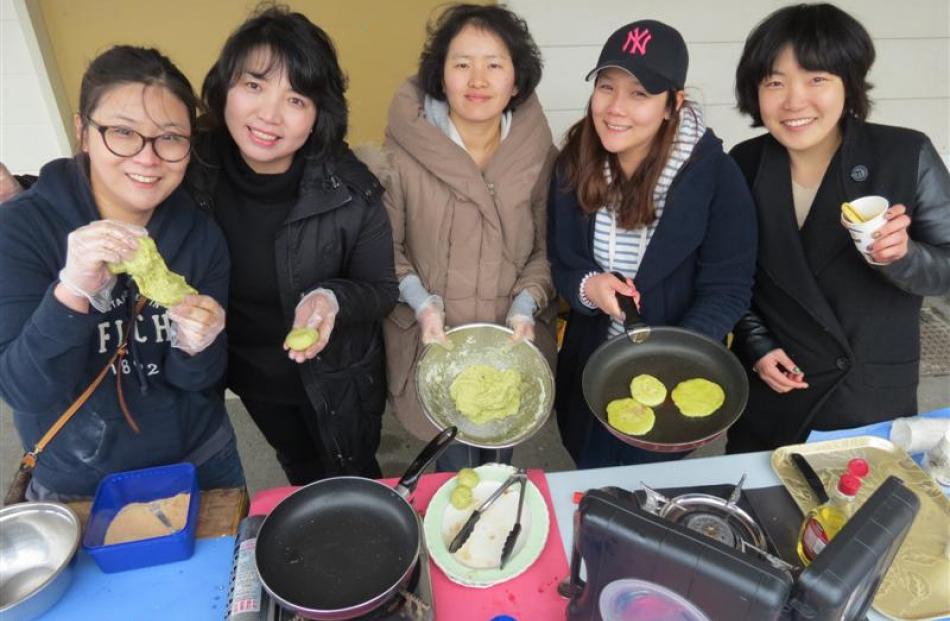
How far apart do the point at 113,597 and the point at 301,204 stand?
1.36 meters

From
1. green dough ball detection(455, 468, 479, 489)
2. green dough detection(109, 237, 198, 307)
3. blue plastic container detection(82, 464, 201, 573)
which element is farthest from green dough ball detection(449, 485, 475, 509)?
green dough detection(109, 237, 198, 307)

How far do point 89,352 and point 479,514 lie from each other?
52.4 inches

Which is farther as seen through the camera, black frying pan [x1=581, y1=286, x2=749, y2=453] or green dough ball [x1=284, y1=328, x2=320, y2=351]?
black frying pan [x1=581, y1=286, x2=749, y2=453]

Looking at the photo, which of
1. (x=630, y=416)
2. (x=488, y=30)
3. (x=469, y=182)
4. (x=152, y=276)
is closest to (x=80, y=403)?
(x=152, y=276)

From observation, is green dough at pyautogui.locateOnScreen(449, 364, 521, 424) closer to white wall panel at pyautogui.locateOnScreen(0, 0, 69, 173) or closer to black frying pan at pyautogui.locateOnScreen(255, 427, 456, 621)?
black frying pan at pyautogui.locateOnScreen(255, 427, 456, 621)

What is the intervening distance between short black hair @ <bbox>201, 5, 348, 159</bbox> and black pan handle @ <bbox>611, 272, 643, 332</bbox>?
4.20ft

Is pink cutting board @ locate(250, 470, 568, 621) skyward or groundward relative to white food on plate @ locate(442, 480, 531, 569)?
groundward

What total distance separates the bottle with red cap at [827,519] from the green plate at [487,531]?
0.71 m

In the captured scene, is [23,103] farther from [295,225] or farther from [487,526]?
[487,526]

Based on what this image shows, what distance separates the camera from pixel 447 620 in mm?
1614

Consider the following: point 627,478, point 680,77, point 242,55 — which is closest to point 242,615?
point 627,478

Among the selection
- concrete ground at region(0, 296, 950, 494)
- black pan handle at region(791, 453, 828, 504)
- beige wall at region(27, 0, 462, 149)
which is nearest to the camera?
black pan handle at region(791, 453, 828, 504)

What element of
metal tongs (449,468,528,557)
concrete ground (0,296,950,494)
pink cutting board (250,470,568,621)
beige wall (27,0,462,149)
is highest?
beige wall (27,0,462,149)

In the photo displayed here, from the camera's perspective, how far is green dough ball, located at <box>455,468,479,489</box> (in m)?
1.91
